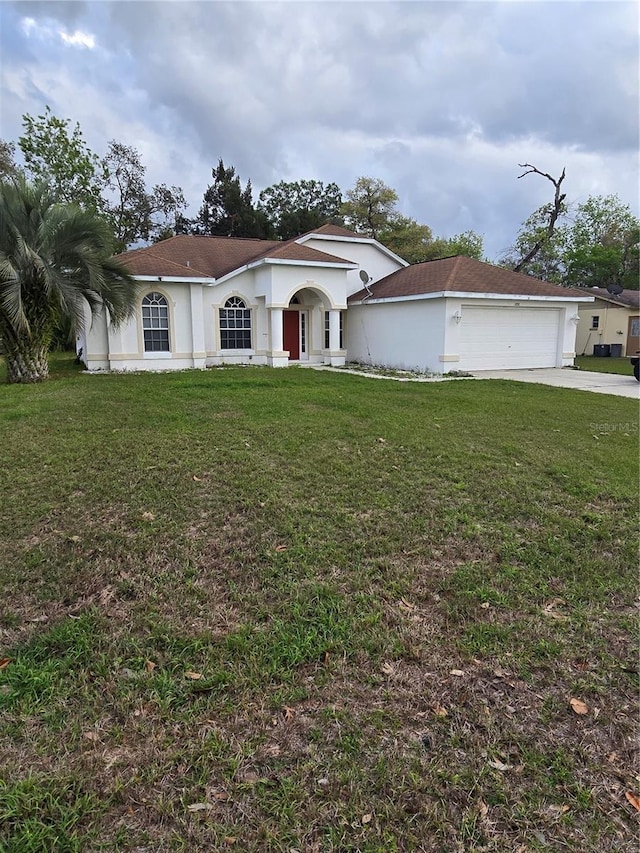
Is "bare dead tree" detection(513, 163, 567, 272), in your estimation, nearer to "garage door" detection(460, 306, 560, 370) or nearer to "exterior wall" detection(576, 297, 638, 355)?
"exterior wall" detection(576, 297, 638, 355)

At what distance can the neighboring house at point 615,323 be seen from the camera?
2931 centimetres

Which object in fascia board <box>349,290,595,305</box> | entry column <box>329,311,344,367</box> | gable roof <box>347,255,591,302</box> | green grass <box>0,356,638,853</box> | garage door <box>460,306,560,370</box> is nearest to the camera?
green grass <box>0,356,638,853</box>

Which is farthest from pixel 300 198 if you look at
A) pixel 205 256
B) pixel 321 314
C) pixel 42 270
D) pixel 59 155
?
pixel 42 270

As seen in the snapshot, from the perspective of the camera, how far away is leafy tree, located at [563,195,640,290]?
1650 inches

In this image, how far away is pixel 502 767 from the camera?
2178mm

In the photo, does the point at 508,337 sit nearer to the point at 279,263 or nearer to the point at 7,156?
the point at 279,263

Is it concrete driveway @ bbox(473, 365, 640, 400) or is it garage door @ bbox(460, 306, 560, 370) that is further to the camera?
garage door @ bbox(460, 306, 560, 370)

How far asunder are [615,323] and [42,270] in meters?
30.2

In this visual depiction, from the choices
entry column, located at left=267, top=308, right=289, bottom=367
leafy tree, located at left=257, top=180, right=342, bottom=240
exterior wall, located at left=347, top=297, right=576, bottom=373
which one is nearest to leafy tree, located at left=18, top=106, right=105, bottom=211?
leafy tree, located at left=257, top=180, right=342, bottom=240

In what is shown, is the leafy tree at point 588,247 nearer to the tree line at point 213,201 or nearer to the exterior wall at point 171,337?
the tree line at point 213,201

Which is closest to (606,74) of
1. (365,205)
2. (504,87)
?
(504,87)

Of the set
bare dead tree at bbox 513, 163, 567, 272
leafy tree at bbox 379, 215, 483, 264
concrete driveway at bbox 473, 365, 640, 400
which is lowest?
concrete driveway at bbox 473, 365, 640, 400

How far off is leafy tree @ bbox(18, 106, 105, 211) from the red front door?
53.8 feet

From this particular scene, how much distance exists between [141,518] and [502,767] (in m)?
3.40
